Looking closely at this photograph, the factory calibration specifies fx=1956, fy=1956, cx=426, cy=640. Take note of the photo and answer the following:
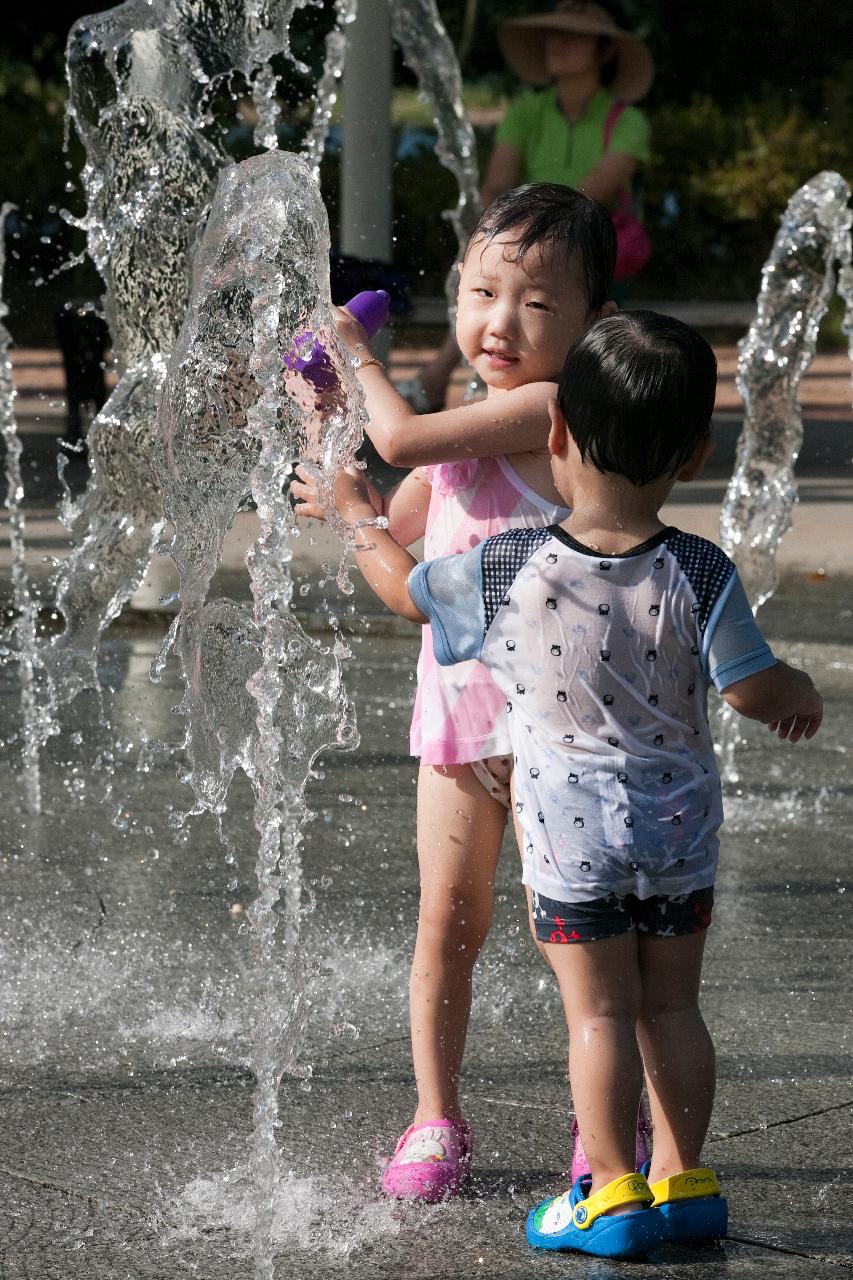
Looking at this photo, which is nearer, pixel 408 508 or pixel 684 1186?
pixel 684 1186

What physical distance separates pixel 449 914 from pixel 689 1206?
1.73 ft

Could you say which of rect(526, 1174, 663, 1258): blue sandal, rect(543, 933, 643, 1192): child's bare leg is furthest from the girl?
rect(543, 933, 643, 1192): child's bare leg

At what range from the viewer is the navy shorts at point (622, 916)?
8.27 ft

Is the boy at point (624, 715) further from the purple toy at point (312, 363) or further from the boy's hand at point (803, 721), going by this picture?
the purple toy at point (312, 363)

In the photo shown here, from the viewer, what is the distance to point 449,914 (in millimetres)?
2816

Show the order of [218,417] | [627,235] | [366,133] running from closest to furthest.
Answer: [218,417] < [627,235] < [366,133]

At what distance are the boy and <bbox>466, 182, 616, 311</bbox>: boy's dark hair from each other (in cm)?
26

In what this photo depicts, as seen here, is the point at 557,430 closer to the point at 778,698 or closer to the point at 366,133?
the point at 778,698

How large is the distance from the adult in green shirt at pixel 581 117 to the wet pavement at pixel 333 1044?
3.29m

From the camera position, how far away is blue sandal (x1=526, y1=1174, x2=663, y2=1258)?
2.53m

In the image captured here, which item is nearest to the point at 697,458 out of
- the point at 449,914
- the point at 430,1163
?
the point at 449,914

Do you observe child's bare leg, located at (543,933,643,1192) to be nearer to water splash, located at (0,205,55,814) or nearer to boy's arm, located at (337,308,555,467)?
boy's arm, located at (337,308,555,467)

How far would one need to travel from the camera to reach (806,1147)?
9.64 ft

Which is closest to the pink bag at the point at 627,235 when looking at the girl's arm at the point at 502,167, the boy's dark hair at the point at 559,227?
the girl's arm at the point at 502,167
